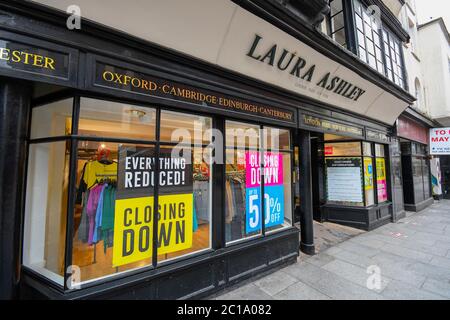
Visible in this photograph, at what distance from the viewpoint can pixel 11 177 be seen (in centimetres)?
250

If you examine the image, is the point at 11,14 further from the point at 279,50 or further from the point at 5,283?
the point at 279,50

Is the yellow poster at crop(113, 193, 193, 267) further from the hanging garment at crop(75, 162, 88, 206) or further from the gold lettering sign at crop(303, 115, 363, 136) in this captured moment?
the gold lettering sign at crop(303, 115, 363, 136)

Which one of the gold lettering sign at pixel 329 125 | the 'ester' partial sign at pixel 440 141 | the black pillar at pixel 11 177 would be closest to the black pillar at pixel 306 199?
the gold lettering sign at pixel 329 125

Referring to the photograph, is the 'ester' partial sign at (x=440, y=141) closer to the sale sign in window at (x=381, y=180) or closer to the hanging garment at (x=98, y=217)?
the sale sign in window at (x=381, y=180)

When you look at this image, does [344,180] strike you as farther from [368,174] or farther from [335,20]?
[335,20]

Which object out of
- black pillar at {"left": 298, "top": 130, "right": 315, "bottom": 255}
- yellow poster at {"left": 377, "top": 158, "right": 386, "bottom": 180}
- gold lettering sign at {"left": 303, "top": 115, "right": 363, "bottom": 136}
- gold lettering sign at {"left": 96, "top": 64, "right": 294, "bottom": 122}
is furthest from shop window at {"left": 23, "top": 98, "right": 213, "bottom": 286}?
yellow poster at {"left": 377, "top": 158, "right": 386, "bottom": 180}

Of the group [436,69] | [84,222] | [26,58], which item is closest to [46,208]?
[84,222]

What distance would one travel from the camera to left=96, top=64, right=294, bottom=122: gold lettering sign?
113 inches

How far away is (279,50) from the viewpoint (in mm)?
4578

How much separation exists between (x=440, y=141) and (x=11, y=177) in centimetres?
1847

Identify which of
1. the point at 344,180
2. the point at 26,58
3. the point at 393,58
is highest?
the point at 393,58

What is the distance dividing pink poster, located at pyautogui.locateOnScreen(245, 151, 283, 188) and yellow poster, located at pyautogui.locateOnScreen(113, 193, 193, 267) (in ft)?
4.87

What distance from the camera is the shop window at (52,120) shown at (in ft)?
9.50

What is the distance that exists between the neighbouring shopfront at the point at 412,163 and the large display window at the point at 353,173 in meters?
3.15
